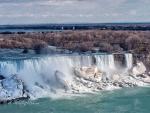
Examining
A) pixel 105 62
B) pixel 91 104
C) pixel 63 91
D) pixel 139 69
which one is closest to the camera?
pixel 91 104

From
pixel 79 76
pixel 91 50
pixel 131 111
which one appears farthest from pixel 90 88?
pixel 91 50

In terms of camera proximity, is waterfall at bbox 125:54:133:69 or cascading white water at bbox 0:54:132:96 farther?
waterfall at bbox 125:54:133:69

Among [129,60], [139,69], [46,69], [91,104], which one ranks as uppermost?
[46,69]

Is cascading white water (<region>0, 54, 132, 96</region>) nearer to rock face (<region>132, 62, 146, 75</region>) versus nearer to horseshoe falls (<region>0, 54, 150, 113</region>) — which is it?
horseshoe falls (<region>0, 54, 150, 113</region>)

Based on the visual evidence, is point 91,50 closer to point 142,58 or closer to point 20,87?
point 142,58

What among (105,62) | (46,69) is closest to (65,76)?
(46,69)

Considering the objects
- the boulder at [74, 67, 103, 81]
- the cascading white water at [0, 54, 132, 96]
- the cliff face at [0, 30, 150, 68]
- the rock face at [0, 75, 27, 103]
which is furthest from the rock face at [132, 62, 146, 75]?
the rock face at [0, 75, 27, 103]

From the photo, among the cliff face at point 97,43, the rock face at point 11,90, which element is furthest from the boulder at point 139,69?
the rock face at point 11,90

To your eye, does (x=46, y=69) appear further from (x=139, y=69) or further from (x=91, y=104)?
(x=139, y=69)

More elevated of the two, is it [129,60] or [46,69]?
[46,69]
